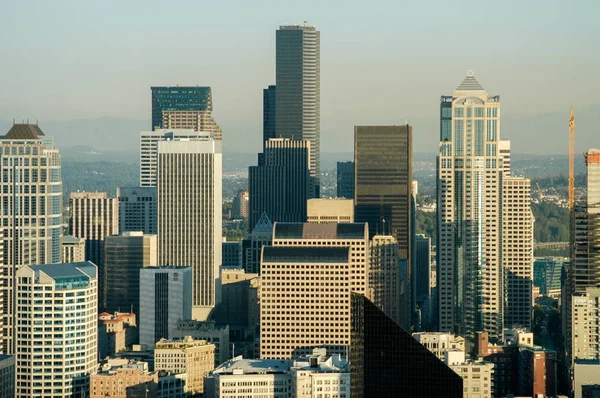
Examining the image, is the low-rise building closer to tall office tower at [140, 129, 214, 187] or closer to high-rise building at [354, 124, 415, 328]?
high-rise building at [354, 124, 415, 328]

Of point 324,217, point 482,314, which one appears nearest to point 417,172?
point 324,217

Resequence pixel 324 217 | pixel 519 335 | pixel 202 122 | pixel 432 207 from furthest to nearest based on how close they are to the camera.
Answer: pixel 202 122
pixel 432 207
pixel 324 217
pixel 519 335

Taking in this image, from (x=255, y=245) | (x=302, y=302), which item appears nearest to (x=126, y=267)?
(x=255, y=245)

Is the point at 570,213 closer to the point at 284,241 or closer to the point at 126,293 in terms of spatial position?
the point at 284,241

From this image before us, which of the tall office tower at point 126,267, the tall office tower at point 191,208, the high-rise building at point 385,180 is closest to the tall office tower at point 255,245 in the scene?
the tall office tower at point 191,208

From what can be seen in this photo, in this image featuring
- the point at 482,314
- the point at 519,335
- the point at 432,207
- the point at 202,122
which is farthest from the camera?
the point at 202,122

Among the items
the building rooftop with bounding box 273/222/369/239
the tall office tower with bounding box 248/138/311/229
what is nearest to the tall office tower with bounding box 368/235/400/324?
the building rooftop with bounding box 273/222/369/239

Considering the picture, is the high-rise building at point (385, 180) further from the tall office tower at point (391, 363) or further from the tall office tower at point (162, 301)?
the tall office tower at point (391, 363)
